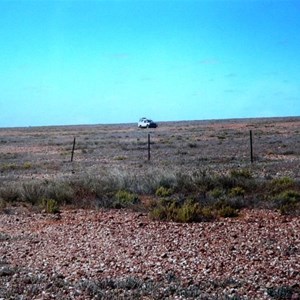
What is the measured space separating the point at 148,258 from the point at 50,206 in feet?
21.8

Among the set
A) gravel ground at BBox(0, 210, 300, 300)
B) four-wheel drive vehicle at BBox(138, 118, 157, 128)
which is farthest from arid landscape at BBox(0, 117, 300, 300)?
four-wheel drive vehicle at BBox(138, 118, 157, 128)

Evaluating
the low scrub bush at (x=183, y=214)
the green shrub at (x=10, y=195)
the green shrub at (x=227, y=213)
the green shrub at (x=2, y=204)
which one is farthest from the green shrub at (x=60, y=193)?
the green shrub at (x=227, y=213)

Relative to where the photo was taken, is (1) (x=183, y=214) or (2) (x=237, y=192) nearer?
(1) (x=183, y=214)

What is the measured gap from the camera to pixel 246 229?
12.6m

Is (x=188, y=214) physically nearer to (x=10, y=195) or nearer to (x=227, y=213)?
(x=227, y=213)

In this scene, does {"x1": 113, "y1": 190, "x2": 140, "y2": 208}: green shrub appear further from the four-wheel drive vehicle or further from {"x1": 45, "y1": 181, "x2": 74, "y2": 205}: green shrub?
→ the four-wheel drive vehicle

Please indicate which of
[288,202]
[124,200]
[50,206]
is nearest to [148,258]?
[50,206]

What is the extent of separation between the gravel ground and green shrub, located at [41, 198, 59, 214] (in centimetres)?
120

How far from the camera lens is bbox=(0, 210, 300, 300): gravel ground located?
828 cm

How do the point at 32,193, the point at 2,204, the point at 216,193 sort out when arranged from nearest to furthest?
the point at 2,204 → the point at 216,193 → the point at 32,193

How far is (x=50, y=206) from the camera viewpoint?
1627 cm

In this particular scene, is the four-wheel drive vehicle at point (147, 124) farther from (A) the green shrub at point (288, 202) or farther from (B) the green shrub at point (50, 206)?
(A) the green shrub at point (288, 202)

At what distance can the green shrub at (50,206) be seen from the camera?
52.7 feet

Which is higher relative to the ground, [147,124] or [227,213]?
[147,124]
